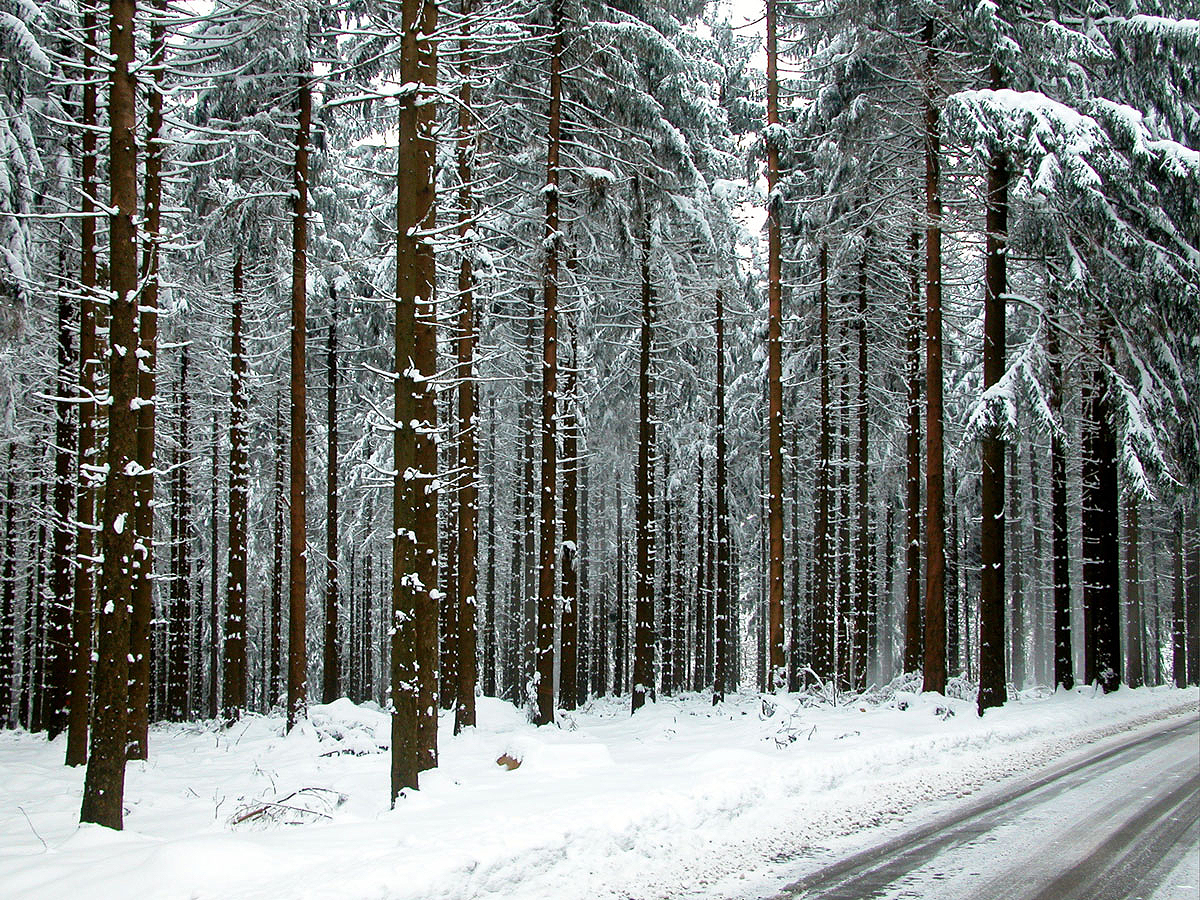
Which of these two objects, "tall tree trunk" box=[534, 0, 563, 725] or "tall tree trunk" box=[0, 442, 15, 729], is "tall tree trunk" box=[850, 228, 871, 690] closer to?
"tall tree trunk" box=[534, 0, 563, 725]

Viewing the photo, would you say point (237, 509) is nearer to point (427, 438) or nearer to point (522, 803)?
point (427, 438)

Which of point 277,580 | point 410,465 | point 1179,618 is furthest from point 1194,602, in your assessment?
point 410,465

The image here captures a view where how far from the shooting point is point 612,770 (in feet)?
33.6

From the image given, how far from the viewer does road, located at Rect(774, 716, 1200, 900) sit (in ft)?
20.1

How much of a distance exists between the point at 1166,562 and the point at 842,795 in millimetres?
41002

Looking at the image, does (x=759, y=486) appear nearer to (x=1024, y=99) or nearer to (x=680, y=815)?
(x=1024, y=99)

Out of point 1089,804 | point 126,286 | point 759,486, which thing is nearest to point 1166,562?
point 759,486

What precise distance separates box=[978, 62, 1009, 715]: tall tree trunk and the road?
4488 mm

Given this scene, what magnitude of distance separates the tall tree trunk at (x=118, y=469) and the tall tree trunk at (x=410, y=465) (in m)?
2.63

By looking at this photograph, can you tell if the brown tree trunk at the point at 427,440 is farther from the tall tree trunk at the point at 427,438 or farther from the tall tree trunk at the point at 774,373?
the tall tree trunk at the point at 774,373

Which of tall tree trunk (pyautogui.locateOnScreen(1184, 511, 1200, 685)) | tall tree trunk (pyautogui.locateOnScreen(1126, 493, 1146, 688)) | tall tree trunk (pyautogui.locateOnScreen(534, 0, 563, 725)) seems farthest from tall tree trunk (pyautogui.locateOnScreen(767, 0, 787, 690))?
tall tree trunk (pyautogui.locateOnScreen(1184, 511, 1200, 685))

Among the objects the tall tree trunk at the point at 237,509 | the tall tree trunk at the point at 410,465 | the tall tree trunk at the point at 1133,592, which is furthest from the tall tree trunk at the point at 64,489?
the tall tree trunk at the point at 1133,592

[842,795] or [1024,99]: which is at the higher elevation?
[1024,99]

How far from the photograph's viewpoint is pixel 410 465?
29.2ft
